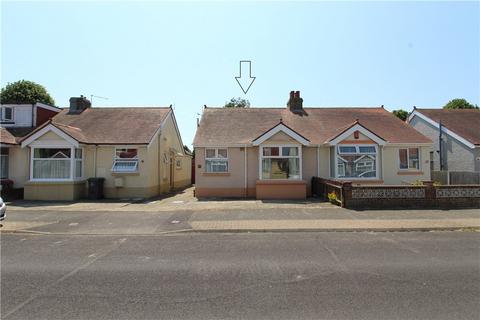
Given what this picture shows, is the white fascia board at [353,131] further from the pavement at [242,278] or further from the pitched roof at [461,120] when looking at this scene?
the pavement at [242,278]

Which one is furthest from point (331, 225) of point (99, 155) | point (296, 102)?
point (296, 102)

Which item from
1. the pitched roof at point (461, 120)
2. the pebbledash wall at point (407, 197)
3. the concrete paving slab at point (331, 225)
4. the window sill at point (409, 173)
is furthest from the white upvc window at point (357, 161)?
the pitched roof at point (461, 120)

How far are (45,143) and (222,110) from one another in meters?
11.1

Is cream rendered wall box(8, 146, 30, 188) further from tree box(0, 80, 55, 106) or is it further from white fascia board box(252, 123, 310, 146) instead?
tree box(0, 80, 55, 106)

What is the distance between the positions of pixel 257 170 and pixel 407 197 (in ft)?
26.2

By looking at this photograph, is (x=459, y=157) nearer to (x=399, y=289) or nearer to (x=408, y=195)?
(x=408, y=195)

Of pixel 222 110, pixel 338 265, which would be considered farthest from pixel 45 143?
pixel 338 265

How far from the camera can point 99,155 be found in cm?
1981

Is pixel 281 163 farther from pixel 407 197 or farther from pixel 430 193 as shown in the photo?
pixel 430 193

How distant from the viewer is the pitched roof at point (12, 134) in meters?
19.2

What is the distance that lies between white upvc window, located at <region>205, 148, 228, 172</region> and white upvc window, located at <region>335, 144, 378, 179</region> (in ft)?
20.5

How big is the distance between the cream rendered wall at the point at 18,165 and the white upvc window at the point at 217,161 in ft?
32.6

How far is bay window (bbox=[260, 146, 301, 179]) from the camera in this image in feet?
61.5

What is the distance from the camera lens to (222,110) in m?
24.3
